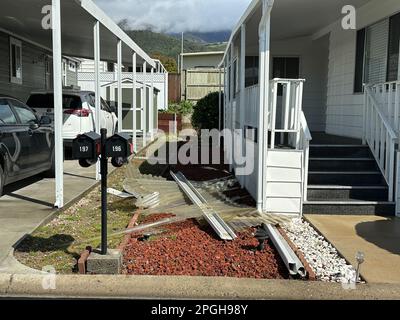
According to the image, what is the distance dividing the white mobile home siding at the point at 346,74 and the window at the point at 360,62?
11 centimetres

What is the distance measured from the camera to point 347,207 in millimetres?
6879

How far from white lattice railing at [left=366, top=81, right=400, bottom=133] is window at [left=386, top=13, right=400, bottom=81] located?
0.82 feet

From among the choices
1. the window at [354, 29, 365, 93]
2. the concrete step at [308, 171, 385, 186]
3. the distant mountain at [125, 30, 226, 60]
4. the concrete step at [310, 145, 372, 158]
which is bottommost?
the concrete step at [308, 171, 385, 186]

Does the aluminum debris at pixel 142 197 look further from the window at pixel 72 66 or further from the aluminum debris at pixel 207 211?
the window at pixel 72 66

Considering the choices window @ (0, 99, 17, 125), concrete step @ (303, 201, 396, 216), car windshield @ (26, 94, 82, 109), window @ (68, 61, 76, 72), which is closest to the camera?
concrete step @ (303, 201, 396, 216)

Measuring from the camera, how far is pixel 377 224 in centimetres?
638

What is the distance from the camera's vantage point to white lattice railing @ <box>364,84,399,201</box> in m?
6.96

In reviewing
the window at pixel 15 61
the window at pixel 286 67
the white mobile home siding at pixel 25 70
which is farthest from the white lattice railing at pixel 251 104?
the window at pixel 15 61

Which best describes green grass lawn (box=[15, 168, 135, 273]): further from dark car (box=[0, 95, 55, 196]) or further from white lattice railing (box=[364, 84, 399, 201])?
white lattice railing (box=[364, 84, 399, 201])

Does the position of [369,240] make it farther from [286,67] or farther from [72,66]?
[72,66]

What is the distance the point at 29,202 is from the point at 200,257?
11.2 feet

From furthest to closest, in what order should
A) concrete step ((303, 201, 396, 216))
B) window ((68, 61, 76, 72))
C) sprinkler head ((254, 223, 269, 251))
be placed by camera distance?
window ((68, 61, 76, 72)), concrete step ((303, 201, 396, 216)), sprinkler head ((254, 223, 269, 251))

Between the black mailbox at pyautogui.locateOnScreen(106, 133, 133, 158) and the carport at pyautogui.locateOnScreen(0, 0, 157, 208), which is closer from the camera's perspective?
the black mailbox at pyautogui.locateOnScreen(106, 133, 133, 158)

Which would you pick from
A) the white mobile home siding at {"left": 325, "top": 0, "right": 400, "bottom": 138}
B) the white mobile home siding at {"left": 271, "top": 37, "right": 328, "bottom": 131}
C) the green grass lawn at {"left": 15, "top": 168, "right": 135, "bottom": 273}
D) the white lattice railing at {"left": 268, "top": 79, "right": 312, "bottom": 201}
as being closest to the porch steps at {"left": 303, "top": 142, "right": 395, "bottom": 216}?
the white lattice railing at {"left": 268, "top": 79, "right": 312, "bottom": 201}
